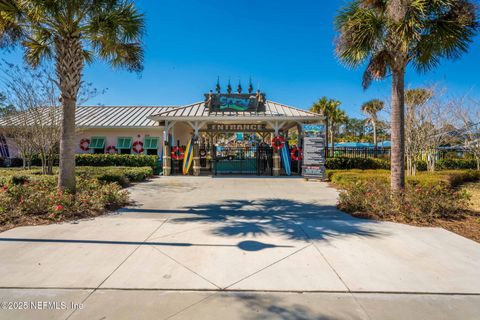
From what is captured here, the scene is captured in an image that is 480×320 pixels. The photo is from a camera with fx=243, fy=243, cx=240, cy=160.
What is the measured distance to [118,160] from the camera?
54.9ft

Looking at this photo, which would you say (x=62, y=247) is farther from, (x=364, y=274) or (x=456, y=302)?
(x=456, y=302)

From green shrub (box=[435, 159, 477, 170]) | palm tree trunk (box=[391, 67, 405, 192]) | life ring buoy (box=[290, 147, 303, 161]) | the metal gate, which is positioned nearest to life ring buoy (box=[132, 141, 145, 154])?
the metal gate

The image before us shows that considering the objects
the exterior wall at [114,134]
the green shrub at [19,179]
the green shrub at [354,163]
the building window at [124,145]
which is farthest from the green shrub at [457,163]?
the green shrub at [19,179]

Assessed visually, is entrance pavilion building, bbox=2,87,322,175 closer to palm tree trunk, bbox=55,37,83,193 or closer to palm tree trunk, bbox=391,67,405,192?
palm tree trunk, bbox=55,37,83,193

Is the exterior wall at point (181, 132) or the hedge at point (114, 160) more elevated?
the exterior wall at point (181, 132)

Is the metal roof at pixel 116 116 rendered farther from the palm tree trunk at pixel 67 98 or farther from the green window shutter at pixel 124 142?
the palm tree trunk at pixel 67 98

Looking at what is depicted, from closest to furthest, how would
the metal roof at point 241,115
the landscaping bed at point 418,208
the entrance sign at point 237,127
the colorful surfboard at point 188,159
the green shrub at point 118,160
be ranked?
the landscaping bed at point 418,208 < the metal roof at point 241,115 < the colorful surfboard at point 188,159 < the green shrub at point 118,160 < the entrance sign at point 237,127

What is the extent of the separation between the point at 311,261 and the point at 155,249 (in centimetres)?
255

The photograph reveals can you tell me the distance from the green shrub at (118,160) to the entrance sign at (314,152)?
9.58 meters

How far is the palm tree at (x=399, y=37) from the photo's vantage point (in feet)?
20.3

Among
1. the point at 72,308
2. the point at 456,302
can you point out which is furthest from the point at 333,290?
the point at 72,308

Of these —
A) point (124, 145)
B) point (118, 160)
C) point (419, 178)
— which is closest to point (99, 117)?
point (124, 145)

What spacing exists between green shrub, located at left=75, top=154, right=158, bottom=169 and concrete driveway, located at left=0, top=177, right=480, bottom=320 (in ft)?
35.3

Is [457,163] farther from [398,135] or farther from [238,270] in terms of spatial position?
[238,270]
